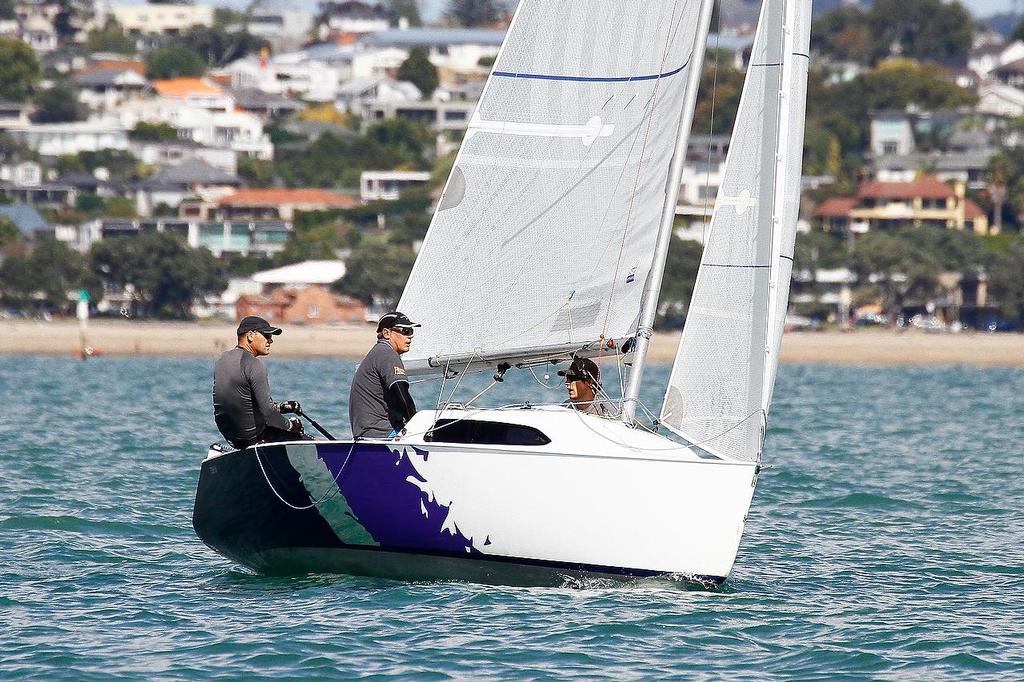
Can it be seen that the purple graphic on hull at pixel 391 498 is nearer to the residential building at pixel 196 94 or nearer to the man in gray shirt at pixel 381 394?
the man in gray shirt at pixel 381 394

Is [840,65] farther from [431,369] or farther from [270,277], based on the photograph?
[431,369]

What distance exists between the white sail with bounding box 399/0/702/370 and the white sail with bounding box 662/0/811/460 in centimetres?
52

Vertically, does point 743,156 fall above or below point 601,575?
above

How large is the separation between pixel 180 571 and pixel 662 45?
17.9ft

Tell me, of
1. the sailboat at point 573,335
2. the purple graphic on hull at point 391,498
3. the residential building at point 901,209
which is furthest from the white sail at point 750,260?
the residential building at point 901,209

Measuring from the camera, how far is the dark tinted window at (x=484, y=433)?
40.4 feet

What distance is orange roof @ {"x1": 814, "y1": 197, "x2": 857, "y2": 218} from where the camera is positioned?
101 meters

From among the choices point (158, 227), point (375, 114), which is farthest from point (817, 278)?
point (375, 114)

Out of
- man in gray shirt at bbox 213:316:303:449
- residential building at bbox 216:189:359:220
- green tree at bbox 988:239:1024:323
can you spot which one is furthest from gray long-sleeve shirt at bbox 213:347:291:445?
residential building at bbox 216:189:359:220

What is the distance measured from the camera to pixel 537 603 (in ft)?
40.3

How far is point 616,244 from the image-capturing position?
531 inches

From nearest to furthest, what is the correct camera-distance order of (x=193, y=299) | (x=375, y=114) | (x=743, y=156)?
(x=743, y=156) → (x=193, y=299) → (x=375, y=114)

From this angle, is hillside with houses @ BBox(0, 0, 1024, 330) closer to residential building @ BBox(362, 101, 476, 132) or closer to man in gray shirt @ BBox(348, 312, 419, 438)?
residential building @ BBox(362, 101, 476, 132)

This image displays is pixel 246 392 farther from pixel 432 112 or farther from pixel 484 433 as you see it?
pixel 432 112
